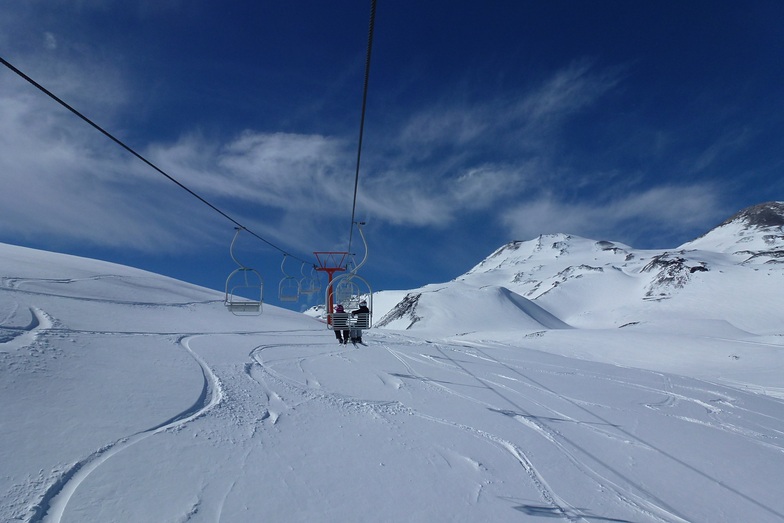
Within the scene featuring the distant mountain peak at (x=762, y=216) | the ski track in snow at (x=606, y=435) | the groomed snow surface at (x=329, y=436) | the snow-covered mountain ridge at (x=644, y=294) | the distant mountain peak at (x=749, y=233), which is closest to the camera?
the groomed snow surface at (x=329, y=436)

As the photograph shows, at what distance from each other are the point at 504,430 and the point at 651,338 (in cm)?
2553

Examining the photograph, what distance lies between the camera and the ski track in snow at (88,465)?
396cm

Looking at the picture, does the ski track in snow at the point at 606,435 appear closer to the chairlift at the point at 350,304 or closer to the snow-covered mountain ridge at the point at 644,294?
the chairlift at the point at 350,304

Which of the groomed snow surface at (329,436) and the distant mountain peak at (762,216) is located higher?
the distant mountain peak at (762,216)

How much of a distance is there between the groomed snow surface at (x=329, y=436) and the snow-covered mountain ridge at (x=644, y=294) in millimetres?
36319

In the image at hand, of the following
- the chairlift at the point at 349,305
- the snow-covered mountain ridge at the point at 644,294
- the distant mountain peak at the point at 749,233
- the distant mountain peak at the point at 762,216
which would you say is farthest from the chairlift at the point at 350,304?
the distant mountain peak at the point at 762,216

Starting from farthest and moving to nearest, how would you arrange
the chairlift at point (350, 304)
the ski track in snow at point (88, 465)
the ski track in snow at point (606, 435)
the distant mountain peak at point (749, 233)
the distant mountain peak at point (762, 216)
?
the distant mountain peak at point (762, 216), the distant mountain peak at point (749, 233), the chairlift at point (350, 304), the ski track in snow at point (606, 435), the ski track in snow at point (88, 465)

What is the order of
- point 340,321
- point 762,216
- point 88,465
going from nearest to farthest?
point 88,465 < point 340,321 < point 762,216

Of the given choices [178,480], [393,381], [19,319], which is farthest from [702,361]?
[19,319]

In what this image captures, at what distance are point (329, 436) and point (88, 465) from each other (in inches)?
120

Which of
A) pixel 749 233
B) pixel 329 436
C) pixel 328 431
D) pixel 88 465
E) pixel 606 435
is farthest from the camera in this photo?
pixel 749 233

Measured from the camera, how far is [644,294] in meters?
75.1

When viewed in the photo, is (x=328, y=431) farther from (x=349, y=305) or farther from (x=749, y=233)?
(x=749, y=233)

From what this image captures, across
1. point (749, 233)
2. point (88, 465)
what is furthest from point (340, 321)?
point (749, 233)
